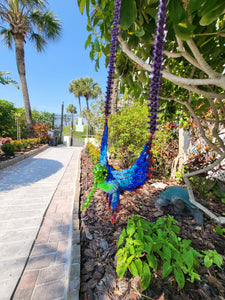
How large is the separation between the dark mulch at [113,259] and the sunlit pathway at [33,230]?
0.93 feet

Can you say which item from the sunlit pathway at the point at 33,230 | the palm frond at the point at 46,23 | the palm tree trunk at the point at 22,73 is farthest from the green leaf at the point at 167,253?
the palm frond at the point at 46,23

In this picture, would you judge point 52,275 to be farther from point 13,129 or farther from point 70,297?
point 13,129

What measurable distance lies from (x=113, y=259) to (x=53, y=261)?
29.5 inches

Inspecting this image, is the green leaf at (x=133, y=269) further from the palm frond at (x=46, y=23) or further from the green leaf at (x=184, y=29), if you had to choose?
the palm frond at (x=46, y=23)

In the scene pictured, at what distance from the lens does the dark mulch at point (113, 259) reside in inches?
50.8

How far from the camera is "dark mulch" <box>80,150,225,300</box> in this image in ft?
4.23

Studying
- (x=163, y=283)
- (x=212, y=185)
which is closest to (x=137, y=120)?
(x=212, y=185)

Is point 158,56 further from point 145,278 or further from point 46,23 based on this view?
point 46,23

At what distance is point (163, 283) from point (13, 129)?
498 inches

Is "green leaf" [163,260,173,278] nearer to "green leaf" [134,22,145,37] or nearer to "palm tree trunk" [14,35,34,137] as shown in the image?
"green leaf" [134,22,145,37]

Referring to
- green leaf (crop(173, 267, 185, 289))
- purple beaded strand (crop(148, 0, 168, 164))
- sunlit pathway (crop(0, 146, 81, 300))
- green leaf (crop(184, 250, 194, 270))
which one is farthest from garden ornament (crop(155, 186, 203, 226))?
purple beaded strand (crop(148, 0, 168, 164))

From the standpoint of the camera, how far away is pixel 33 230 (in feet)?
7.23

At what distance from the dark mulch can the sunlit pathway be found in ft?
0.93

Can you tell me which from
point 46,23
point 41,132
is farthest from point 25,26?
point 41,132
